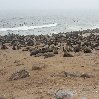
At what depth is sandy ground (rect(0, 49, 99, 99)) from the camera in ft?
31.5

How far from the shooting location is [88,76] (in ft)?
37.8

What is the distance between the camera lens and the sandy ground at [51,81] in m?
9.59

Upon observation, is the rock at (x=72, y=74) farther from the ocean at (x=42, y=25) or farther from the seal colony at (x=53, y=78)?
the ocean at (x=42, y=25)

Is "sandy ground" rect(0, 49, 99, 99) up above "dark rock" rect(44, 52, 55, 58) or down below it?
below

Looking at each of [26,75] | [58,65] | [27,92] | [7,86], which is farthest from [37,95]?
[58,65]

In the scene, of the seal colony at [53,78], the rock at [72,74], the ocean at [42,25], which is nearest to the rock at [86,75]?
the seal colony at [53,78]

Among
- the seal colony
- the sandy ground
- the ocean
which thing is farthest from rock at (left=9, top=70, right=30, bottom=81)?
the ocean

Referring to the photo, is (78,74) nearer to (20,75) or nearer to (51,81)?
(51,81)

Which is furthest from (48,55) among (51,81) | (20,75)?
(51,81)

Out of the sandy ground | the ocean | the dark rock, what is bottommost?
the sandy ground

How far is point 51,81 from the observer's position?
11.2 metres

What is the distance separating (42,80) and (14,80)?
3.60 ft

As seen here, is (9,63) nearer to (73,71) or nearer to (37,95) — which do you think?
Result: (73,71)

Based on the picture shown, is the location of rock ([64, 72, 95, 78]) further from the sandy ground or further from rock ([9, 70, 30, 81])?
rock ([9, 70, 30, 81])
